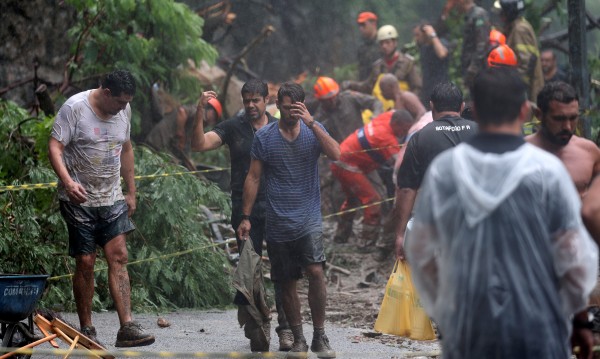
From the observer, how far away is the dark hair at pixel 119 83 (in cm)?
773

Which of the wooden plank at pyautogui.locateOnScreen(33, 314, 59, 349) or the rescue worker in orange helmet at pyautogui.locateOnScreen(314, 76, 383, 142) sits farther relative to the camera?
the rescue worker in orange helmet at pyautogui.locateOnScreen(314, 76, 383, 142)

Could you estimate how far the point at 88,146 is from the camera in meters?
7.93

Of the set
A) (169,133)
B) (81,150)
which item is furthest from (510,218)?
(169,133)

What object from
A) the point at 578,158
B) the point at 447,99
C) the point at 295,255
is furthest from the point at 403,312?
the point at 578,158

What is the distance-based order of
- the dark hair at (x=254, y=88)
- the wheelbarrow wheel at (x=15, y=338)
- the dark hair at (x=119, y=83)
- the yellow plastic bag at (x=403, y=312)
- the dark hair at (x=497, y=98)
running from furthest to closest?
the dark hair at (x=254, y=88), the dark hair at (x=119, y=83), the yellow plastic bag at (x=403, y=312), the wheelbarrow wheel at (x=15, y=338), the dark hair at (x=497, y=98)

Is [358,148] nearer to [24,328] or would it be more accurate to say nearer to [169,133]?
[169,133]

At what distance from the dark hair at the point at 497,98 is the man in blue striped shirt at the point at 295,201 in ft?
12.4

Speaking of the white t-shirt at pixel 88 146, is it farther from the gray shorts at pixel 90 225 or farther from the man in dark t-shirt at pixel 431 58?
the man in dark t-shirt at pixel 431 58

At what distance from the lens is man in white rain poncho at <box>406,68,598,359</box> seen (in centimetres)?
395

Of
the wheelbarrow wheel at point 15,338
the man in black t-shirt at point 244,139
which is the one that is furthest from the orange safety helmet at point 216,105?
the wheelbarrow wheel at point 15,338

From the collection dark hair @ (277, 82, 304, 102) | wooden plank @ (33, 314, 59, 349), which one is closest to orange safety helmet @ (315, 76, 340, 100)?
dark hair @ (277, 82, 304, 102)

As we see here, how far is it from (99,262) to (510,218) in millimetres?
6829

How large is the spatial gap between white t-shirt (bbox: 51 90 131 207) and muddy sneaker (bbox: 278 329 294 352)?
1607mm

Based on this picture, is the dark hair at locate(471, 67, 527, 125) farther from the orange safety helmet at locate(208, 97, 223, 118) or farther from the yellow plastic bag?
the orange safety helmet at locate(208, 97, 223, 118)
